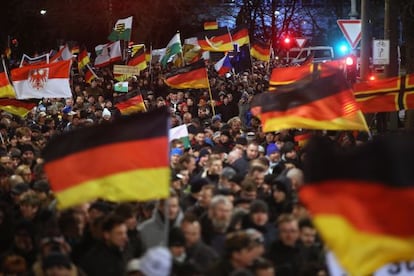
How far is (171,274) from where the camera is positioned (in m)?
6.59

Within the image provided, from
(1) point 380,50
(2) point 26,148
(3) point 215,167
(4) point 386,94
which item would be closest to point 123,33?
(1) point 380,50

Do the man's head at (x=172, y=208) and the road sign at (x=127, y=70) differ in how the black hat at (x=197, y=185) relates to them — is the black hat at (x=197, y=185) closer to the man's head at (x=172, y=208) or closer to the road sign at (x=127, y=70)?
the man's head at (x=172, y=208)

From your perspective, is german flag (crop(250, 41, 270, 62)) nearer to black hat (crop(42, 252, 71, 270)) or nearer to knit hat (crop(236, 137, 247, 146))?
knit hat (crop(236, 137, 247, 146))

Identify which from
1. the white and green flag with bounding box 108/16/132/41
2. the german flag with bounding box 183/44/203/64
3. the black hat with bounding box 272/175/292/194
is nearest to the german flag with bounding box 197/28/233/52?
the german flag with bounding box 183/44/203/64

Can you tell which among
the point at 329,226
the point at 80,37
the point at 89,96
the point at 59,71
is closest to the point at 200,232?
the point at 329,226

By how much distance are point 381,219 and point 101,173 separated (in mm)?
3003

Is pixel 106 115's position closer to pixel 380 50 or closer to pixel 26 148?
pixel 26 148

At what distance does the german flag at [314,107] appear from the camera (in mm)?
9875

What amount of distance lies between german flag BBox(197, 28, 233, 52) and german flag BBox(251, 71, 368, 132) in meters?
14.1

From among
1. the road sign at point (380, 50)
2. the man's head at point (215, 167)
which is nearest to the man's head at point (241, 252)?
the man's head at point (215, 167)

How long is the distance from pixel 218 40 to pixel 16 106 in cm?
937

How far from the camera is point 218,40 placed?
80.5 feet

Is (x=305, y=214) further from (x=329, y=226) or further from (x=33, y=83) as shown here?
(x=33, y=83)

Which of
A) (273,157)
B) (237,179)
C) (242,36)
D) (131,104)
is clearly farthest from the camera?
(242,36)
